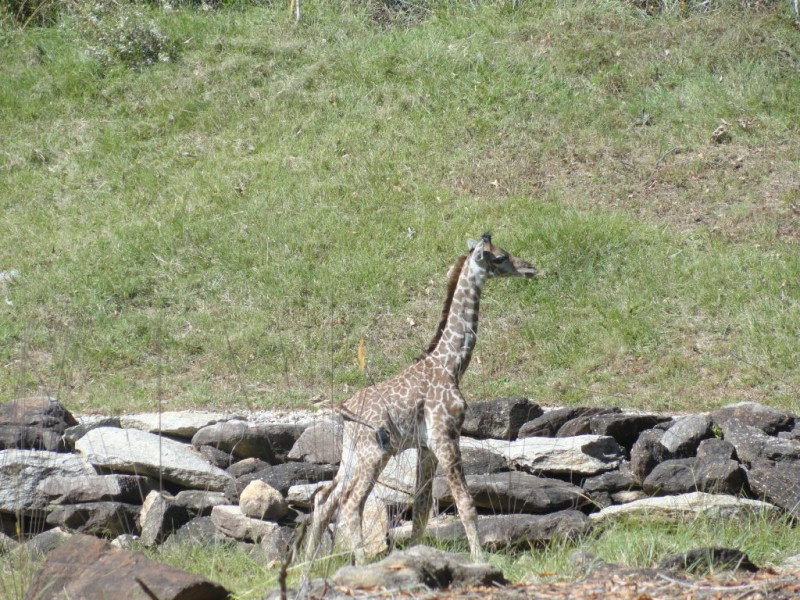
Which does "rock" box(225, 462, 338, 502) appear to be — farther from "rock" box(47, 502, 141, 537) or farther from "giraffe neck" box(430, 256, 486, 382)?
"giraffe neck" box(430, 256, 486, 382)

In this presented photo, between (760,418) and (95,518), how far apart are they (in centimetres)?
559

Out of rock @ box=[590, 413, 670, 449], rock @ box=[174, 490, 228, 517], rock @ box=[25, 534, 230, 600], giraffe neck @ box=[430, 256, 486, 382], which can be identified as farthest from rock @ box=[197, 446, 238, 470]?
rock @ box=[25, 534, 230, 600]

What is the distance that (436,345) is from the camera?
308 inches

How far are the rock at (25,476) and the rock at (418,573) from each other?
413 centimetres

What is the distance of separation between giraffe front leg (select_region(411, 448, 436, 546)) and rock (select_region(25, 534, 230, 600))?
217cm

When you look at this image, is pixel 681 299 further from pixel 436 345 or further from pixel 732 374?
pixel 436 345

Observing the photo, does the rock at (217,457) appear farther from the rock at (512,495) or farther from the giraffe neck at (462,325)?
the giraffe neck at (462,325)

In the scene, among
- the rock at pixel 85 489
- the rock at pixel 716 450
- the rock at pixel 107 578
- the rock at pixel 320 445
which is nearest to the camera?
the rock at pixel 107 578

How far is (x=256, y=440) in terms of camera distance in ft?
31.4

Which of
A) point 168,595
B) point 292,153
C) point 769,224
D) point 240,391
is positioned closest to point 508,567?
point 168,595

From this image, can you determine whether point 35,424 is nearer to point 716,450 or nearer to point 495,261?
point 495,261

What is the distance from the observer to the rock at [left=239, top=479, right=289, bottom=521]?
8.09 metres

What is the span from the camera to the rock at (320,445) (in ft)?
29.6

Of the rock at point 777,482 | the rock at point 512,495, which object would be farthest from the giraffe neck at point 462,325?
the rock at point 777,482
